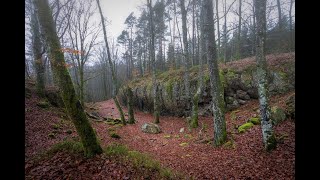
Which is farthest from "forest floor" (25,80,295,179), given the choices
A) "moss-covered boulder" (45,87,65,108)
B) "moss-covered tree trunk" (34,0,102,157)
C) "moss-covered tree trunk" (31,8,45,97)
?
"moss-covered tree trunk" (31,8,45,97)

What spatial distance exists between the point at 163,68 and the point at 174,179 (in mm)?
26081

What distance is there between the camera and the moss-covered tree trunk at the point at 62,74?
5.48 metres

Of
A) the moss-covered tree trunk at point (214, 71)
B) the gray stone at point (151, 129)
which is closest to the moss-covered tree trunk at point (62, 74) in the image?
the moss-covered tree trunk at point (214, 71)

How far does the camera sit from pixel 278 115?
836 cm

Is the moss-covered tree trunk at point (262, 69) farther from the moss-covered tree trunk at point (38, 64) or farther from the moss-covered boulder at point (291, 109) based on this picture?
the moss-covered tree trunk at point (38, 64)

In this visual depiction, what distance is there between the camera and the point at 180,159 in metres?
7.34

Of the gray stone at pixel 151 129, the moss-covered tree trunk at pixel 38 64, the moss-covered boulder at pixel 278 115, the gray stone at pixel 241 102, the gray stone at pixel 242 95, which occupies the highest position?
the moss-covered tree trunk at pixel 38 64

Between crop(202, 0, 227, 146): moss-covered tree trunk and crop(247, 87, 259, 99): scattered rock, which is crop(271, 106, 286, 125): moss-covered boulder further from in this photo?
crop(247, 87, 259, 99): scattered rock

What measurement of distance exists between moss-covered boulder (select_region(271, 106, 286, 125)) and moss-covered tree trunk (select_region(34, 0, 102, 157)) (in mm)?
7991

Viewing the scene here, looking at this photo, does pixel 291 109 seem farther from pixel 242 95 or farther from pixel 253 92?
pixel 242 95

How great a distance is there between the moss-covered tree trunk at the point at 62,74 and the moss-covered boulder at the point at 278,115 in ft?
26.2

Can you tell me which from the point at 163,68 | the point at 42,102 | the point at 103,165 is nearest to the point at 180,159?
the point at 103,165

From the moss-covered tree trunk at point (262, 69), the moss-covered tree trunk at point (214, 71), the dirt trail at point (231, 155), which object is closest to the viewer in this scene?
the dirt trail at point (231, 155)
